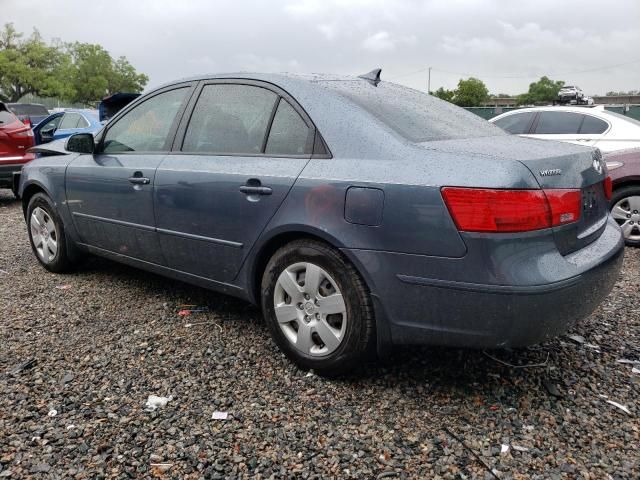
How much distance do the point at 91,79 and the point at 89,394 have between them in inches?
3322

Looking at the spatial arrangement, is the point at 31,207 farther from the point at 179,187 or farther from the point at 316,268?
the point at 316,268

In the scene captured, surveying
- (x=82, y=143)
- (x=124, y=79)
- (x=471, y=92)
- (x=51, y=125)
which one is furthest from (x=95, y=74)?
(x=82, y=143)

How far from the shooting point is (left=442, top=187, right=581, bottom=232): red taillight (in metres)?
2.24

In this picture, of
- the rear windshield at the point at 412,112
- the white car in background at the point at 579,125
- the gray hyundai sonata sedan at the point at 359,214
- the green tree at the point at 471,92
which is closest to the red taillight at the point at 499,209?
the gray hyundai sonata sedan at the point at 359,214

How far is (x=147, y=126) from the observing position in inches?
153

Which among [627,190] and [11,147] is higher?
[11,147]

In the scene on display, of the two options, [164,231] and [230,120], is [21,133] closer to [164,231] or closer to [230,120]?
[164,231]

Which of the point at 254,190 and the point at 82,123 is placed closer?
the point at 254,190

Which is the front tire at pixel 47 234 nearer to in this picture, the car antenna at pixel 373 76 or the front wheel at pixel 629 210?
the car antenna at pixel 373 76

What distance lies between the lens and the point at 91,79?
77.4 m

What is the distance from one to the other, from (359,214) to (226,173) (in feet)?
3.20

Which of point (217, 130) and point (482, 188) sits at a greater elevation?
point (217, 130)

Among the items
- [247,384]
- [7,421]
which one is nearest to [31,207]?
[7,421]

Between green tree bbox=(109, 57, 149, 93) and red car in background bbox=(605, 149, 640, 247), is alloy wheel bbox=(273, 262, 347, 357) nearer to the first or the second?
red car in background bbox=(605, 149, 640, 247)
